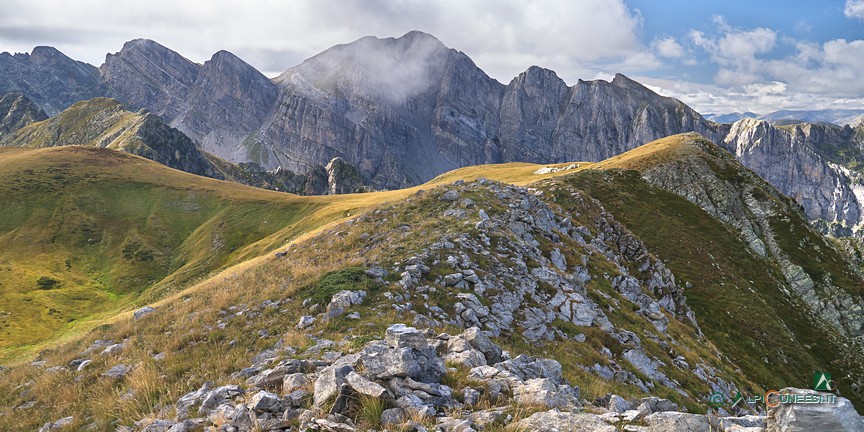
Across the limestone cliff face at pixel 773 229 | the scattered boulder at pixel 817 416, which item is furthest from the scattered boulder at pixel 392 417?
the limestone cliff face at pixel 773 229

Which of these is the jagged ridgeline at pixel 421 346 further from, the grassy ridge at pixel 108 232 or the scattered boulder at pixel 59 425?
the grassy ridge at pixel 108 232

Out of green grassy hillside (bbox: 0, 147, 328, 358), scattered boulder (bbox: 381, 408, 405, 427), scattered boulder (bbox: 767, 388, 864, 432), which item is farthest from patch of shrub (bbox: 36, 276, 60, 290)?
scattered boulder (bbox: 767, 388, 864, 432)

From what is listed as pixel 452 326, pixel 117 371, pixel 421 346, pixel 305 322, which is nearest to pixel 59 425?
pixel 117 371

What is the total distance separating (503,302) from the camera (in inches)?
757

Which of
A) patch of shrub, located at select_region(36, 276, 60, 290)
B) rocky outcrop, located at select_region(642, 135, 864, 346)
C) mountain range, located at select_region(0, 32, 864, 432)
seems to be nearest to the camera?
mountain range, located at select_region(0, 32, 864, 432)

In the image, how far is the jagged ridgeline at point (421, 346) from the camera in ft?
28.0

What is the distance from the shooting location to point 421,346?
1063cm

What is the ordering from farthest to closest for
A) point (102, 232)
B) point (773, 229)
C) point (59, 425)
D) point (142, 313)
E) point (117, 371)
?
point (102, 232) < point (773, 229) < point (142, 313) < point (117, 371) < point (59, 425)

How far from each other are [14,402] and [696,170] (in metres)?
106

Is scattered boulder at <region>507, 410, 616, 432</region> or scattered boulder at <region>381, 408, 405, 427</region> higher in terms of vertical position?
scattered boulder at <region>381, 408, 405, 427</region>

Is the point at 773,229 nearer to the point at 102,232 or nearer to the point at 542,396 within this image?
the point at 542,396

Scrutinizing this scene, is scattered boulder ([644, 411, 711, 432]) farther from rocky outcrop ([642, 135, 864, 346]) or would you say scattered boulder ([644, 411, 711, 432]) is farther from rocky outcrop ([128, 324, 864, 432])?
rocky outcrop ([642, 135, 864, 346])

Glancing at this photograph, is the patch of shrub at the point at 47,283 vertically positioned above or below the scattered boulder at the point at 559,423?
below

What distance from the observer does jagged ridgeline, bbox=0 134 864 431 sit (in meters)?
8.55
